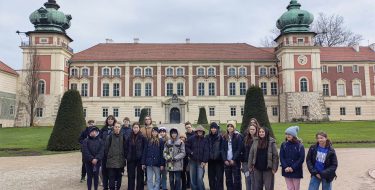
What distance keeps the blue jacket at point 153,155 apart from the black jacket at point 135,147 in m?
0.12

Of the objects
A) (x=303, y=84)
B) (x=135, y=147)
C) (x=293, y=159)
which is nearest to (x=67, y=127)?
(x=135, y=147)

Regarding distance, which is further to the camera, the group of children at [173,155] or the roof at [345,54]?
the roof at [345,54]

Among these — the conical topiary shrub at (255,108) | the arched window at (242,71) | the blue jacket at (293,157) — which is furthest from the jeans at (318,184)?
the arched window at (242,71)

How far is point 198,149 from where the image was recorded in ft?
24.6

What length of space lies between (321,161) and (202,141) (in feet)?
8.05

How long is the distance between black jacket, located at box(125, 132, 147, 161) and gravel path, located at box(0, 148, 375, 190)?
1.33m

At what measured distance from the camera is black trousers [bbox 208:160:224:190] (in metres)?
7.60

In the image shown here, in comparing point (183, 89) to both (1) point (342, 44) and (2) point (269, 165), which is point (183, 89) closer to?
(1) point (342, 44)

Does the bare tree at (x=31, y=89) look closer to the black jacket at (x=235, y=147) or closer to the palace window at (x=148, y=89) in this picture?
the palace window at (x=148, y=89)

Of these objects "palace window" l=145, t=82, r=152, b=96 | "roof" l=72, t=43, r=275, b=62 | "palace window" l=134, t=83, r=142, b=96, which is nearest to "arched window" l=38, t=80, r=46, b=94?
"roof" l=72, t=43, r=275, b=62

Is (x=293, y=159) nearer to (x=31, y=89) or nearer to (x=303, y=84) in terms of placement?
(x=303, y=84)

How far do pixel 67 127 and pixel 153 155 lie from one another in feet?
32.3

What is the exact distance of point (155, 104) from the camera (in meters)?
43.3

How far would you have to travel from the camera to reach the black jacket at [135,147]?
25.4ft
